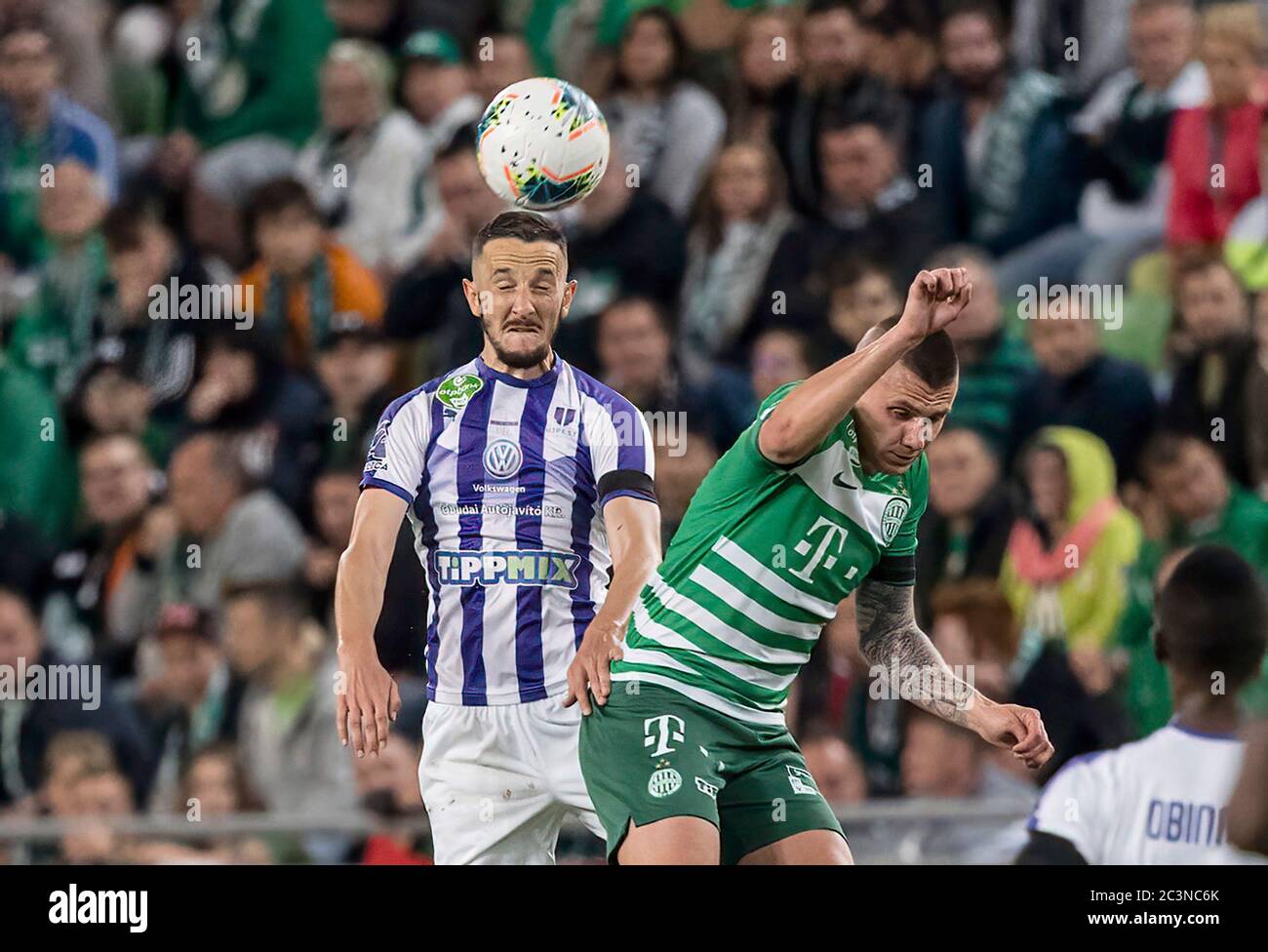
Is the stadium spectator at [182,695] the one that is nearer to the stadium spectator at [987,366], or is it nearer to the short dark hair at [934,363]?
the stadium spectator at [987,366]

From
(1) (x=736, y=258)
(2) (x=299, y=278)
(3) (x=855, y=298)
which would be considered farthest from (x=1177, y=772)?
(2) (x=299, y=278)

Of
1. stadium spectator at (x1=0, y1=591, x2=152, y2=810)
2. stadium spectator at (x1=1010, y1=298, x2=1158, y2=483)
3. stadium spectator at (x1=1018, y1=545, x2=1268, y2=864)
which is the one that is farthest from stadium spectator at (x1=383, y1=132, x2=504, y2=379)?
stadium spectator at (x1=1018, y1=545, x2=1268, y2=864)

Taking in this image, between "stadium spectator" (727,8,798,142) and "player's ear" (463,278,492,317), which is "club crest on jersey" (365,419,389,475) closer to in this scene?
A: "player's ear" (463,278,492,317)

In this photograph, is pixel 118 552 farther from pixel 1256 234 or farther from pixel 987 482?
pixel 1256 234

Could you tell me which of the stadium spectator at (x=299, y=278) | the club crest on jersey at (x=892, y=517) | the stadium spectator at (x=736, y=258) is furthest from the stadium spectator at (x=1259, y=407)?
the stadium spectator at (x=299, y=278)

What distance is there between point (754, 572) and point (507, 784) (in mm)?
1132

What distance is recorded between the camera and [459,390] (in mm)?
5734

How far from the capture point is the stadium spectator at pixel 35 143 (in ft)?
26.9

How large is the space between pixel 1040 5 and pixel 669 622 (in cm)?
383

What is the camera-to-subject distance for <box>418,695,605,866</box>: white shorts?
5547 mm

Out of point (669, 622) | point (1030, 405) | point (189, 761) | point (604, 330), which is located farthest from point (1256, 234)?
point (189, 761)

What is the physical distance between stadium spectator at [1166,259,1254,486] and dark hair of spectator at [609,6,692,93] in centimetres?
209

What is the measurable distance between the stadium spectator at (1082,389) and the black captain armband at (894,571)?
A: 2086 mm

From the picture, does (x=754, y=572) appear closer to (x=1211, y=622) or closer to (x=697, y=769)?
(x=697, y=769)
